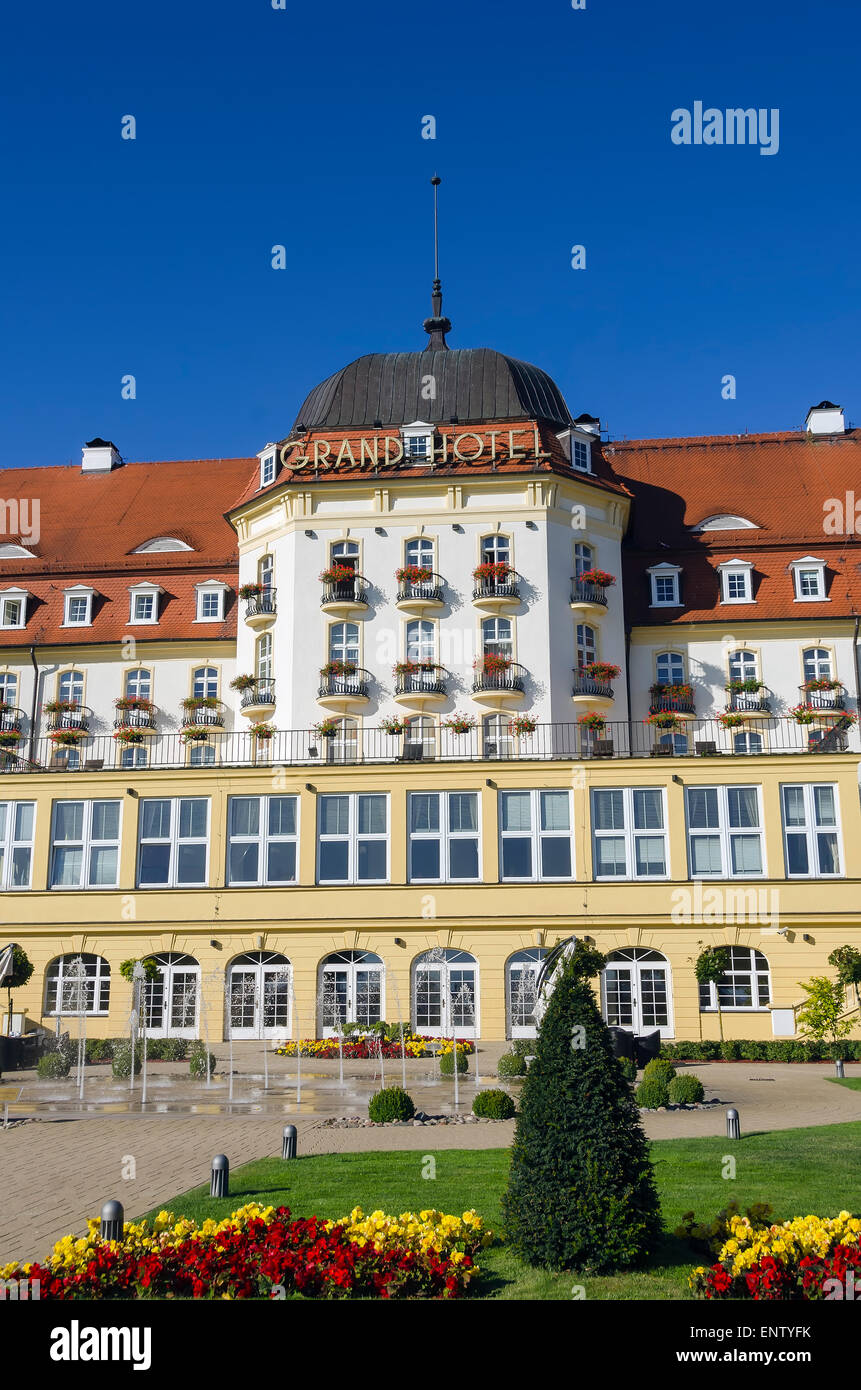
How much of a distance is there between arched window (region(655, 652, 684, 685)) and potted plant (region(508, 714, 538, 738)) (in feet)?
22.5

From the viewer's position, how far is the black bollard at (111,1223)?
36.3ft

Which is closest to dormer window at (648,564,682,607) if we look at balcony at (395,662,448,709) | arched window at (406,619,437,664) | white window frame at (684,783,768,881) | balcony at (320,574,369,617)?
arched window at (406,619,437,664)

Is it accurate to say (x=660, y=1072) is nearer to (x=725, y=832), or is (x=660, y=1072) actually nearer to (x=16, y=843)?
(x=725, y=832)

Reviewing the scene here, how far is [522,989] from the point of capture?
1267 inches

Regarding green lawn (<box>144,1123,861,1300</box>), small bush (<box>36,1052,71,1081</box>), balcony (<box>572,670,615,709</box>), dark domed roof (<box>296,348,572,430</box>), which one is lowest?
green lawn (<box>144,1123,861,1300</box>)

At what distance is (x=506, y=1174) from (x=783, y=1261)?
6209 millimetres

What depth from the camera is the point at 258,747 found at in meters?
40.1

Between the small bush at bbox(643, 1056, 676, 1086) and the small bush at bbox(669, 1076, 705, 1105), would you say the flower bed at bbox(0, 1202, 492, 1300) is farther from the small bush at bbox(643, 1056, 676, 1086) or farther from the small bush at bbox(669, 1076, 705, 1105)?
the small bush at bbox(643, 1056, 676, 1086)

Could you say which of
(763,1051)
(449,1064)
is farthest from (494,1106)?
(763,1051)

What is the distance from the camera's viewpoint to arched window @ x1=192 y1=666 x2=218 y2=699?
44500 mm

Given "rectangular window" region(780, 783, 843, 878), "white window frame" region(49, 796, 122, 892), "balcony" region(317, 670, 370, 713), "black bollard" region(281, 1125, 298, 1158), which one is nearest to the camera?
"black bollard" region(281, 1125, 298, 1158)

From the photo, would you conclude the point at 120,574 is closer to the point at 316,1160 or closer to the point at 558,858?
the point at 558,858

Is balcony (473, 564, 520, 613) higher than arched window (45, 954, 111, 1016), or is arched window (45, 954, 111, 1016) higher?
balcony (473, 564, 520, 613)

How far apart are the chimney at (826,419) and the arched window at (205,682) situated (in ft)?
83.6
